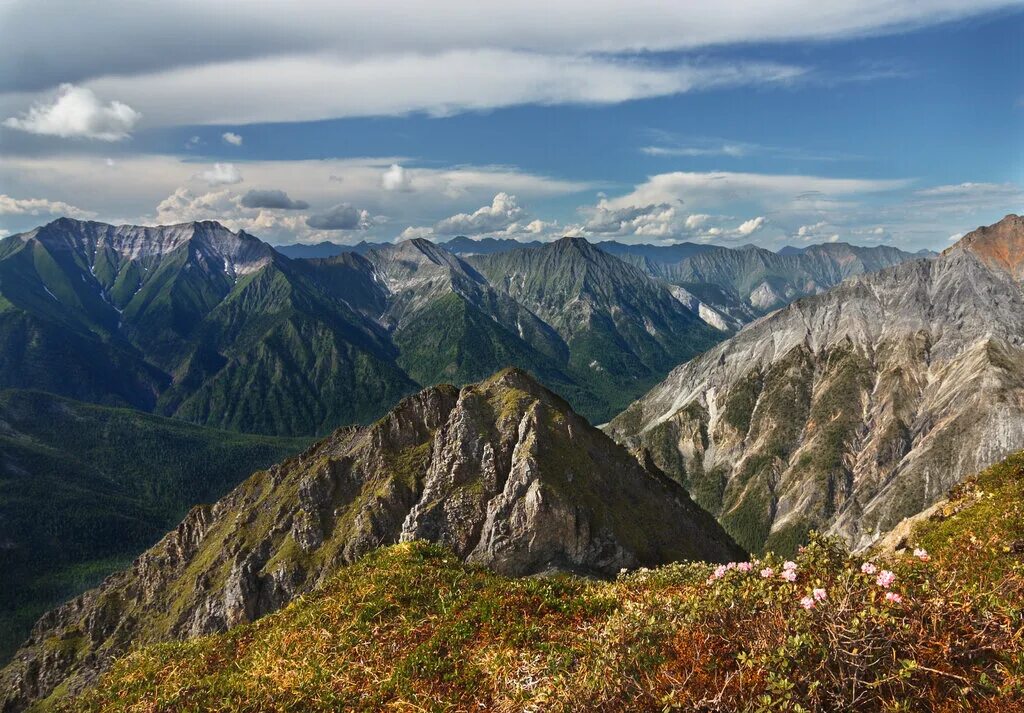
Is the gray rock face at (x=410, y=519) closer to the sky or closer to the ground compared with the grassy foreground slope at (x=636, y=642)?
closer to the ground

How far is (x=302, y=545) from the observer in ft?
361

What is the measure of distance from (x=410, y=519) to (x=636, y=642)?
273ft

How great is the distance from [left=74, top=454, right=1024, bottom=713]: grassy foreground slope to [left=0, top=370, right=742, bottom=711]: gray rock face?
2497 inches

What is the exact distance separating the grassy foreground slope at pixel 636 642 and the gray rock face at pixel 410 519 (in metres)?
63.4

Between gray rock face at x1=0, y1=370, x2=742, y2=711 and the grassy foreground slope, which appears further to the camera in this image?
gray rock face at x1=0, y1=370, x2=742, y2=711

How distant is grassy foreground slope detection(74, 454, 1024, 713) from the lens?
9.26 meters

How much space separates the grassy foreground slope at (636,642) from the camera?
926cm

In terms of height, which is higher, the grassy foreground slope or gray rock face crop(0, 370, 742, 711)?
the grassy foreground slope

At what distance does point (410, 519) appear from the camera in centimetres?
9000

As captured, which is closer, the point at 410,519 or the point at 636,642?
the point at 636,642

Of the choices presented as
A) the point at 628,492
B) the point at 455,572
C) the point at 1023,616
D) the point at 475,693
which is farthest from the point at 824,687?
the point at 628,492

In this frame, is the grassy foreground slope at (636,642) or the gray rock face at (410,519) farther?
the gray rock face at (410,519)

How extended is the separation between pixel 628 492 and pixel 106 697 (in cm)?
8476

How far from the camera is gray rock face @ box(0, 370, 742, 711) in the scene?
8350 cm
